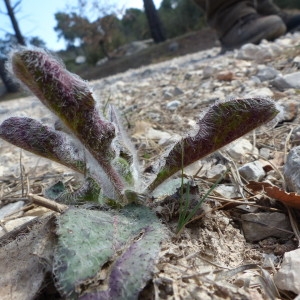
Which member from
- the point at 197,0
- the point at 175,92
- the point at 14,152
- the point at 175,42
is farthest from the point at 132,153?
the point at 175,42

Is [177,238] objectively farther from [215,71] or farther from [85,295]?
[215,71]

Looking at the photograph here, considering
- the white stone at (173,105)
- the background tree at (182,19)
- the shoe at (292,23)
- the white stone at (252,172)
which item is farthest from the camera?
the background tree at (182,19)

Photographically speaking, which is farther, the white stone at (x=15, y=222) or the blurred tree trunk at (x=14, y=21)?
the blurred tree trunk at (x=14, y=21)

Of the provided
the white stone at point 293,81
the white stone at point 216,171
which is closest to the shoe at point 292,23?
the white stone at point 293,81

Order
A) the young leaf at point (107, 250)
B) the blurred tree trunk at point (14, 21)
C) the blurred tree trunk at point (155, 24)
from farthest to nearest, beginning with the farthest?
the blurred tree trunk at point (155, 24)
the blurred tree trunk at point (14, 21)
the young leaf at point (107, 250)

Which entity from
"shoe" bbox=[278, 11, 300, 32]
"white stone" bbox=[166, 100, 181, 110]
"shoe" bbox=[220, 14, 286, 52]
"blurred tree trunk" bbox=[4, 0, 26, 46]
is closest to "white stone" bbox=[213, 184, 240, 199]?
"white stone" bbox=[166, 100, 181, 110]

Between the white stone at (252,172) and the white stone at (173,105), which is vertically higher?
the white stone at (252,172)

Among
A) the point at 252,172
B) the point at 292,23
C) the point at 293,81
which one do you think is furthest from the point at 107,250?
the point at 292,23

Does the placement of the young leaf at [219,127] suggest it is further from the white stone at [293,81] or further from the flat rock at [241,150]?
the white stone at [293,81]
